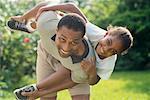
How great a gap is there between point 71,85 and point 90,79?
26 cm

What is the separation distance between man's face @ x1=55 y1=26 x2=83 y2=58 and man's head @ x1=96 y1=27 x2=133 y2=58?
20cm

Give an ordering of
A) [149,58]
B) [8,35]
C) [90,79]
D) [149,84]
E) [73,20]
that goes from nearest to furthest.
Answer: [73,20] < [90,79] < [8,35] < [149,84] < [149,58]

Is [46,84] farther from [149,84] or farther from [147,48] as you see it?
[147,48]

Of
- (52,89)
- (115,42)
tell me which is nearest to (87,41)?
(115,42)

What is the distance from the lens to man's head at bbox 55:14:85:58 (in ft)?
13.0

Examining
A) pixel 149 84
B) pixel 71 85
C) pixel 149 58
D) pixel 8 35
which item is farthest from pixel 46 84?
pixel 149 58

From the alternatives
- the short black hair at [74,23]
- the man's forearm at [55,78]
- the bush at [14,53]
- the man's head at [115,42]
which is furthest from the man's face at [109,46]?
the bush at [14,53]

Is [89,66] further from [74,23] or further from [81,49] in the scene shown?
[74,23]

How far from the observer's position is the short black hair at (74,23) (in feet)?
13.0

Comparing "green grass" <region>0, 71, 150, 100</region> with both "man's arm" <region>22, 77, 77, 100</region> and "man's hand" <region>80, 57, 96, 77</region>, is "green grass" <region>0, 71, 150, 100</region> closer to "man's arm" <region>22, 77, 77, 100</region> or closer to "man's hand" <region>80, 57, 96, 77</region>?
"man's arm" <region>22, 77, 77, 100</region>

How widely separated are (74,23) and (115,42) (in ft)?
1.25

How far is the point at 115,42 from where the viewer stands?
412 cm

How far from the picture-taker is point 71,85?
14.8 feet

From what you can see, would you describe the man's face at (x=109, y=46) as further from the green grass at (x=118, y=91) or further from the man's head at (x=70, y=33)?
the green grass at (x=118, y=91)
